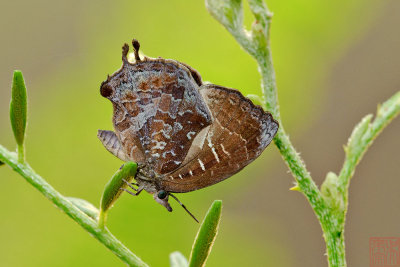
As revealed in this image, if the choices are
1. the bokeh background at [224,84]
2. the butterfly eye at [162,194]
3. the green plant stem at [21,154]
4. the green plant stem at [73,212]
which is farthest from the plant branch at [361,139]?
the bokeh background at [224,84]

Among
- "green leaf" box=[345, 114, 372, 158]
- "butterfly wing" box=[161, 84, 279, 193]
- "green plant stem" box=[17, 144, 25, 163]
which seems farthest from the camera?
"green leaf" box=[345, 114, 372, 158]

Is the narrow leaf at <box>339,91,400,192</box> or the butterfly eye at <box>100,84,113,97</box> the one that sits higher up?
the butterfly eye at <box>100,84,113,97</box>

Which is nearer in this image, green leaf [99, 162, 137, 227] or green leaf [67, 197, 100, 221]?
green leaf [99, 162, 137, 227]

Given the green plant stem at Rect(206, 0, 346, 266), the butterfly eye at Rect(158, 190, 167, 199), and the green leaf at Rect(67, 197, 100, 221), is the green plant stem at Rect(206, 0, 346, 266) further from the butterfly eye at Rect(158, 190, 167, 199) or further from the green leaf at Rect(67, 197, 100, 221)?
the green leaf at Rect(67, 197, 100, 221)

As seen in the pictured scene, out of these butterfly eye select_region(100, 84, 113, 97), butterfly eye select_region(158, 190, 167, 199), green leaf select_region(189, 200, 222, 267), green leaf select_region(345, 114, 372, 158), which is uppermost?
butterfly eye select_region(100, 84, 113, 97)

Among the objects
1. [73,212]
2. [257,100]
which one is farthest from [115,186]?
[257,100]

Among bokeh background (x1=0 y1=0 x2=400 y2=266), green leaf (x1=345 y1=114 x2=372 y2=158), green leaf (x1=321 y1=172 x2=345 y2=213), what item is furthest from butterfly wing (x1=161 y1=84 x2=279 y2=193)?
bokeh background (x1=0 y1=0 x2=400 y2=266)

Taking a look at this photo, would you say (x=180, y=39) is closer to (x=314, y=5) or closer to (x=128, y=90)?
(x=314, y=5)
